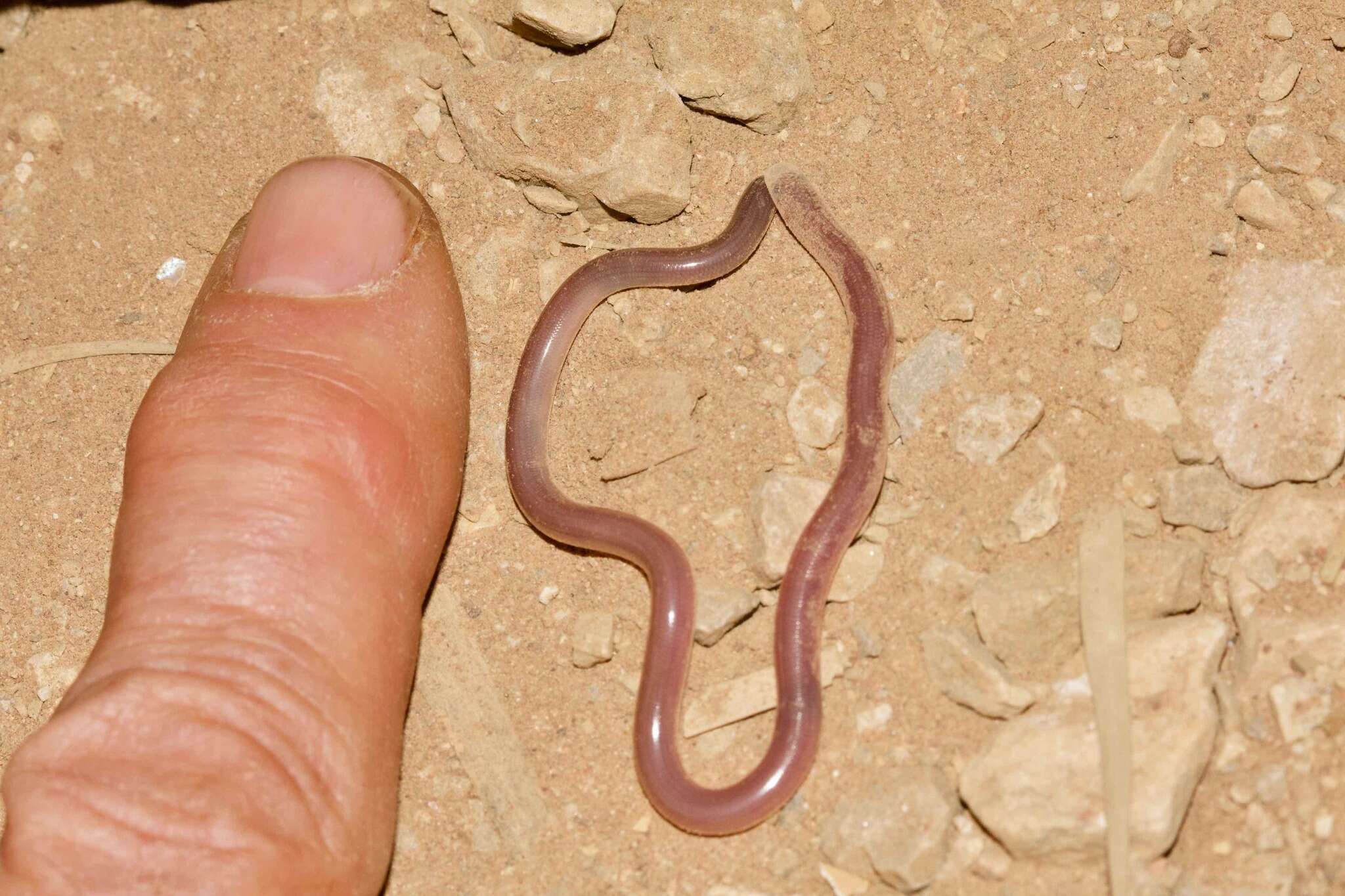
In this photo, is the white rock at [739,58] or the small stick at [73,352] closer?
the white rock at [739,58]

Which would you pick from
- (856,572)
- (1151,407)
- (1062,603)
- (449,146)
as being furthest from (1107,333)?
(449,146)

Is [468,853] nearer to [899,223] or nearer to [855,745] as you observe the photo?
[855,745]

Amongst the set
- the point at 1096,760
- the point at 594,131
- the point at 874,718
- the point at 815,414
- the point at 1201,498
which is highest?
the point at 594,131

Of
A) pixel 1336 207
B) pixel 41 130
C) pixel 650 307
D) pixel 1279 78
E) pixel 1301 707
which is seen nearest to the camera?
pixel 1301 707

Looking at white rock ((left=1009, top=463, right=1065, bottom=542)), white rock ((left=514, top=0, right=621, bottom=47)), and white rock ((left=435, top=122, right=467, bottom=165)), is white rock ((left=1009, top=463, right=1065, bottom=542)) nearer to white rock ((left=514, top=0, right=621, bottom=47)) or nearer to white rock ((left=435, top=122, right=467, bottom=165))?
white rock ((left=514, top=0, right=621, bottom=47))

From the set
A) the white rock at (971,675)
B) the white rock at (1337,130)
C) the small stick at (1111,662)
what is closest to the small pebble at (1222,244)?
the white rock at (1337,130)

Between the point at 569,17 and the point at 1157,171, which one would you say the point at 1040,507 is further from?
the point at 569,17

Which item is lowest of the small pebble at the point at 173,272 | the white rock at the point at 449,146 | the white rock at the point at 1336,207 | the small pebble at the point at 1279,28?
the small pebble at the point at 173,272

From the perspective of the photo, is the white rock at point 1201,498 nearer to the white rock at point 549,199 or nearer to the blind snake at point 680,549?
the blind snake at point 680,549
